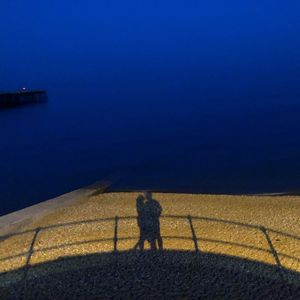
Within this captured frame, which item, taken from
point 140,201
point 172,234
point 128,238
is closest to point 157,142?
point 140,201

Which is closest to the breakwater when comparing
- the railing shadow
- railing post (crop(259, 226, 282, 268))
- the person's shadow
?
the person's shadow

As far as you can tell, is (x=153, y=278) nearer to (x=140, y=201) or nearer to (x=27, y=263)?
(x=27, y=263)

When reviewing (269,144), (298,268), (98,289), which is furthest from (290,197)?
(269,144)

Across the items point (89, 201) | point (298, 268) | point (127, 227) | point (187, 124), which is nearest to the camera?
point (298, 268)

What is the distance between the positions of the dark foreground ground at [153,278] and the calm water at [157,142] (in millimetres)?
8870

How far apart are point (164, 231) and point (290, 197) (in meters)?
5.95

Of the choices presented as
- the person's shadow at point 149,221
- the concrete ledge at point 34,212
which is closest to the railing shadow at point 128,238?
the person's shadow at point 149,221

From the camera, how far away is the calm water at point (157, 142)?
20797 millimetres

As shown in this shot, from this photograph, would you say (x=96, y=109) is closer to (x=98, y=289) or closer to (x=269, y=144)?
(x=269, y=144)

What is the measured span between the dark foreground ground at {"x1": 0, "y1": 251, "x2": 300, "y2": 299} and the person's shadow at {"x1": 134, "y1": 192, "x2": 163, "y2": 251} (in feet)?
2.64

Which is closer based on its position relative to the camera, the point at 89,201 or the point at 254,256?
the point at 254,256

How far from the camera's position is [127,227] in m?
11.8

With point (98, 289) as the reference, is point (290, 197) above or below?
below

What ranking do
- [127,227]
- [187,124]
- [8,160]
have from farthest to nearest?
[187,124] → [8,160] → [127,227]
